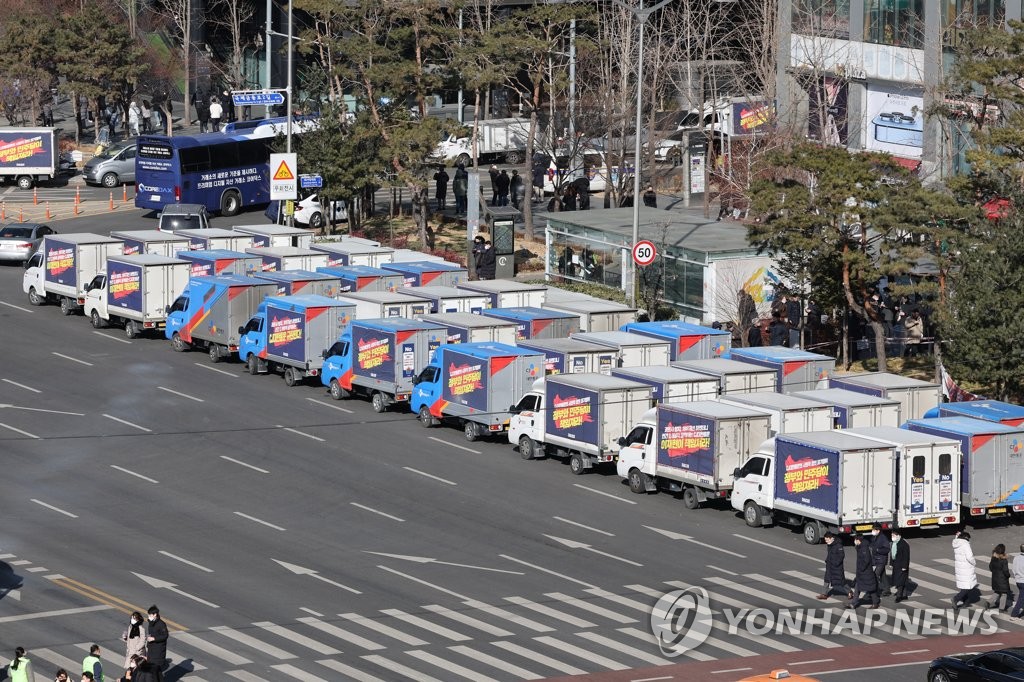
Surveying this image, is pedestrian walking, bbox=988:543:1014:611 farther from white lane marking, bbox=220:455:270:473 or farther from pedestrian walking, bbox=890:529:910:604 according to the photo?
white lane marking, bbox=220:455:270:473

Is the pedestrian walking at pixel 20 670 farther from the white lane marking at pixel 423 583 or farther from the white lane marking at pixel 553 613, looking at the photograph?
the white lane marking at pixel 553 613

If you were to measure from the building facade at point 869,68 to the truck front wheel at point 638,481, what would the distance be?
2682 centimetres

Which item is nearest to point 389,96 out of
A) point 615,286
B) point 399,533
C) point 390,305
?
point 615,286

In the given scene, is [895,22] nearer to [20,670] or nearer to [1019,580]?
[1019,580]

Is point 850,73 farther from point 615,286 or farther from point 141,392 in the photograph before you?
point 141,392

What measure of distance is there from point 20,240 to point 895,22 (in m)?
33.6

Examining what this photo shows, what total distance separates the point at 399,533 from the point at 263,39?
230 ft

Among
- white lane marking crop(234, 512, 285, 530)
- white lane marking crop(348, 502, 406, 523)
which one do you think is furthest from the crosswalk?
white lane marking crop(348, 502, 406, 523)

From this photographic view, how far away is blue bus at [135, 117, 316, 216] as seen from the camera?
7012 centimetres

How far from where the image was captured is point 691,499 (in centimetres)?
3812

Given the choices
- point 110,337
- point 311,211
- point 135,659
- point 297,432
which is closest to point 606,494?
point 297,432

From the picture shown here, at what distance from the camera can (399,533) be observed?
3509 cm

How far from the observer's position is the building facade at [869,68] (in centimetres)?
6347

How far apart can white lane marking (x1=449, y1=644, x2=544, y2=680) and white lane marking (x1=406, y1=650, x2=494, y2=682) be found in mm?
436
